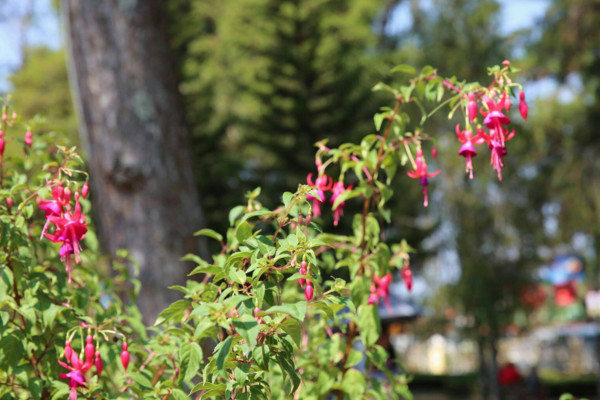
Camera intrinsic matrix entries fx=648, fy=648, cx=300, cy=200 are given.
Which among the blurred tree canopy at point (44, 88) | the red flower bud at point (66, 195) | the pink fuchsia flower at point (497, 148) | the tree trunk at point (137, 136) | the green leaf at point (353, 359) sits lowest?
the green leaf at point (353, 359)

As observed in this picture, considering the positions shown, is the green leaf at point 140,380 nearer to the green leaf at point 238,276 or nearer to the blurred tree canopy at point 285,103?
the green leaf at point 238,276

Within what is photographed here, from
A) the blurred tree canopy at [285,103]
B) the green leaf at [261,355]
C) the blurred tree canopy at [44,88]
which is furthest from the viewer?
the blurred tree canopy at [44,88]

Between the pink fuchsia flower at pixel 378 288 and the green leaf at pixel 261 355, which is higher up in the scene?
the pink fuchsia flower at pixel 378 288

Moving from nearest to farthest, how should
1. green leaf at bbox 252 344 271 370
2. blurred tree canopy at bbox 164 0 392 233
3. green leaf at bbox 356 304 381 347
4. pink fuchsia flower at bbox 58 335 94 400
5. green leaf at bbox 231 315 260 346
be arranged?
green leaf at bbox 231 315 260 346, green leaf at bbox 252 344 271 370, pink fuchsia flower at bbox 58 335 94 400, green leaf at bbox 356 304 381 347, blurred tree canopy at bbox 164 0 392 233

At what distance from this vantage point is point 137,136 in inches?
122

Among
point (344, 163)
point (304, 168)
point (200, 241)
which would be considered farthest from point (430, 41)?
point (344, 163)

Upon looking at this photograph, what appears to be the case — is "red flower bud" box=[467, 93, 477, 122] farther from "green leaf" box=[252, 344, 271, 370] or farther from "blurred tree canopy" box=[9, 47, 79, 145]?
"blurred tree canopy" box=[9, 47, 79, 145]

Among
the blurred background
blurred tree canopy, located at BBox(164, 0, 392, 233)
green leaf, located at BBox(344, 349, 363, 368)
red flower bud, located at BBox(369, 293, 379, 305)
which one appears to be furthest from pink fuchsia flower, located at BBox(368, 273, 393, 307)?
blurred tree canopy, located at BBox(164, 0, 392, 233)

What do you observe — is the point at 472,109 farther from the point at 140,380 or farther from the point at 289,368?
the point at 140,380

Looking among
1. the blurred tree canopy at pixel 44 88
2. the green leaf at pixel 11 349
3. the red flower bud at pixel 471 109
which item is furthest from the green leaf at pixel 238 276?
the blurred tree canopy at pixel 44 88

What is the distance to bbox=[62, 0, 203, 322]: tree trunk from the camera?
3.02 m

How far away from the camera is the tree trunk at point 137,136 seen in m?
3.02

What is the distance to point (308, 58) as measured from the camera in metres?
7.89

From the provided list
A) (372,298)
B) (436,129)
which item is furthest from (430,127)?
(372,298)
